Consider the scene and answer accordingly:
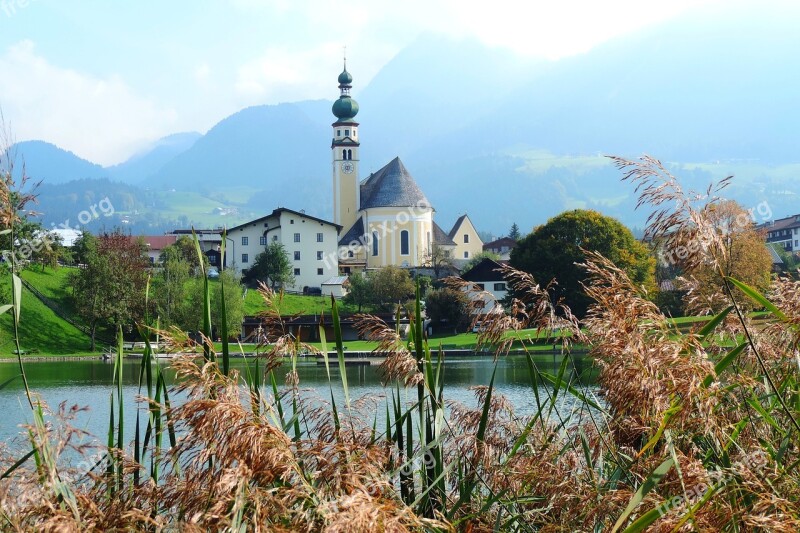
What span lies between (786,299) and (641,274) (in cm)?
4441

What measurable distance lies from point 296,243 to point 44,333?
103ft

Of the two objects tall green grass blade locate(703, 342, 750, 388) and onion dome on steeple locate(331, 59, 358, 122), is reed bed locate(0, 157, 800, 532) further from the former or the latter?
onion dome on steeple locate(331, 59, 358, 122)

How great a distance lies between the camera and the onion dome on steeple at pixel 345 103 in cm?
9550

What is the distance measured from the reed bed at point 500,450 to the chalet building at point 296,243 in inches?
2857

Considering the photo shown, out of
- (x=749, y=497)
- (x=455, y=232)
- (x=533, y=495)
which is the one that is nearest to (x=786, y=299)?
(x=749, y=497)

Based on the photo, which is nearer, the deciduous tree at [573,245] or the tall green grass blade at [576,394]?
the tall green grass blade at [576,394]

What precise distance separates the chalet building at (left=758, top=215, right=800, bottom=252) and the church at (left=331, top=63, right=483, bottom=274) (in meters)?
36.4

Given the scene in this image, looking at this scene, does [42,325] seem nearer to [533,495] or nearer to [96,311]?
[96,311]

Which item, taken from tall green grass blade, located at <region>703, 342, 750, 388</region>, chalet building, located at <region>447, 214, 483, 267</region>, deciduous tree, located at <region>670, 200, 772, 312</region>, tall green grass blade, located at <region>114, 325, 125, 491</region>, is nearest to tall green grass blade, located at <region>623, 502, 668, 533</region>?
tall green grass blade, located at <region>703, 342, 750, 388</region>

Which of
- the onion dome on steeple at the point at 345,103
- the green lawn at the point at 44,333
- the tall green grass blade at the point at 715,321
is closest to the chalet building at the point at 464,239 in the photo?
the onion dome on steeple at the point at 345,103

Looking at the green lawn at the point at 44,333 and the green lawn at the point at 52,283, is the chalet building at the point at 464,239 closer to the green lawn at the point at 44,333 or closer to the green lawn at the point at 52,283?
the green lawn at the point at 52,283

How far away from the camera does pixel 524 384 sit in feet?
82.5

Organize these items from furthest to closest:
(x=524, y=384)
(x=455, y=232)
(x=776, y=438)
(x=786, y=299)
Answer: (x=455, y=232)
(x=524, y=384)
(x=776, y=438)
(x=786, y=299)

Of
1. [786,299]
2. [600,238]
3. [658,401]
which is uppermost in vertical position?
[600,238]
